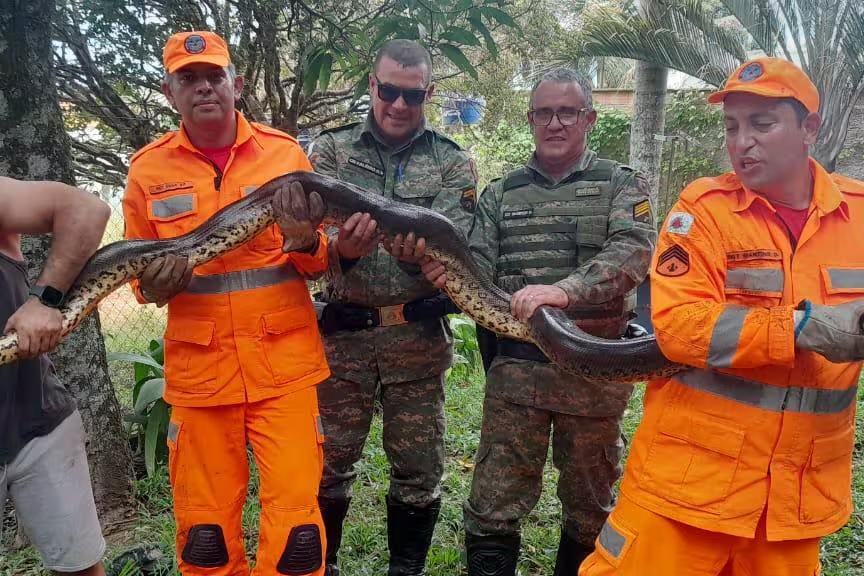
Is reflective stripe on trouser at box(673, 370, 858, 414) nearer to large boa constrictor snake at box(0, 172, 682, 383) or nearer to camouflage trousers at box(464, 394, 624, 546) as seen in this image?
large boa constrictor snake at box(0, 172, 682, 383)

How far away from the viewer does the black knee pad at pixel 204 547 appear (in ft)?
10.1

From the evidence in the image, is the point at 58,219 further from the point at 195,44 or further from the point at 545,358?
the point at 545,358

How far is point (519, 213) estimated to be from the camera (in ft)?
11.7

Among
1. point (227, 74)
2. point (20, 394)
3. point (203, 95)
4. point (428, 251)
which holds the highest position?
point (227, 74)

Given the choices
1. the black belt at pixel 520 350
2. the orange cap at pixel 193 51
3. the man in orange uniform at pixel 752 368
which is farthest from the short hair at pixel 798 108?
the orange cap at pixel 193 51

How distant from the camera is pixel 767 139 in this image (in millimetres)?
2367

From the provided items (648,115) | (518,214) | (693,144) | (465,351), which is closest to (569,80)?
(518,214)

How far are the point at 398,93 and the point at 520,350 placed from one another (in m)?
1.58

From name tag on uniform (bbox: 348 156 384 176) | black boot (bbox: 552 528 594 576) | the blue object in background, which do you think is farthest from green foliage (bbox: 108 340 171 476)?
the blue object in background

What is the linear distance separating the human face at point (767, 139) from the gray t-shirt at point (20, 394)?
10.1 ft

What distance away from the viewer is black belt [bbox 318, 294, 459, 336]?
12.5 ft

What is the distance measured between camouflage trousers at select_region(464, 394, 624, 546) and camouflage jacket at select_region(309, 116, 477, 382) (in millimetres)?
634

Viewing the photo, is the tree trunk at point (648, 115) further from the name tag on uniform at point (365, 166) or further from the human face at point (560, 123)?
the name tag on uniform at point (365, 166)

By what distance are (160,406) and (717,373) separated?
413cm
